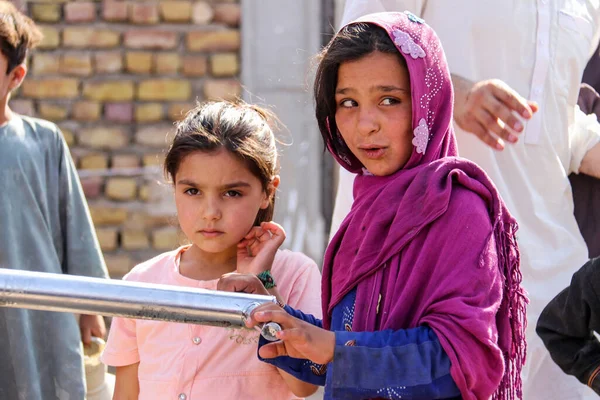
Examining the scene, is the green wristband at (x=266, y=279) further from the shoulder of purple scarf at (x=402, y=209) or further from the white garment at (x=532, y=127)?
the white garment at (x=532, y=127)

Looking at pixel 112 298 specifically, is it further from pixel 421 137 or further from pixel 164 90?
pixel 164 90

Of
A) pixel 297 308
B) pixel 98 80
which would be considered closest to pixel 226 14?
pixel 98 80

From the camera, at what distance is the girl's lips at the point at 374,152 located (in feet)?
6.85

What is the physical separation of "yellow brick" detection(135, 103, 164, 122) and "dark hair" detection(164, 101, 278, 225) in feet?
7.48

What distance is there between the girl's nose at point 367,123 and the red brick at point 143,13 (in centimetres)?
295

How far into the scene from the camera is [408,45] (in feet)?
6.89

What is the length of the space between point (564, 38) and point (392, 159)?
1.06m

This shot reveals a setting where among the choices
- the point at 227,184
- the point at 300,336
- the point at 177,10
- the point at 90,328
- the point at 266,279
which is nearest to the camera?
the point at 300,336

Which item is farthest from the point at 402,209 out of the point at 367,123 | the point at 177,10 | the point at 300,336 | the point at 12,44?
the point at 177,10

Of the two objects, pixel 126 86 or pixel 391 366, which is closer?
pixel 391 366

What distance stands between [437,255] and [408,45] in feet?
1.41

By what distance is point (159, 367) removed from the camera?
7.91 feet

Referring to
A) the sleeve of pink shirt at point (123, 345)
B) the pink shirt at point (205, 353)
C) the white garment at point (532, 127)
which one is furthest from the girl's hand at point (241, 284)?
the white garment at point (532, 127)

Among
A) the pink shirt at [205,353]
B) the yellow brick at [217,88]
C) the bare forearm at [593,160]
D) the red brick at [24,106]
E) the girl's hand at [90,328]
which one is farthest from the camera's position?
the red brick at [24,106]
